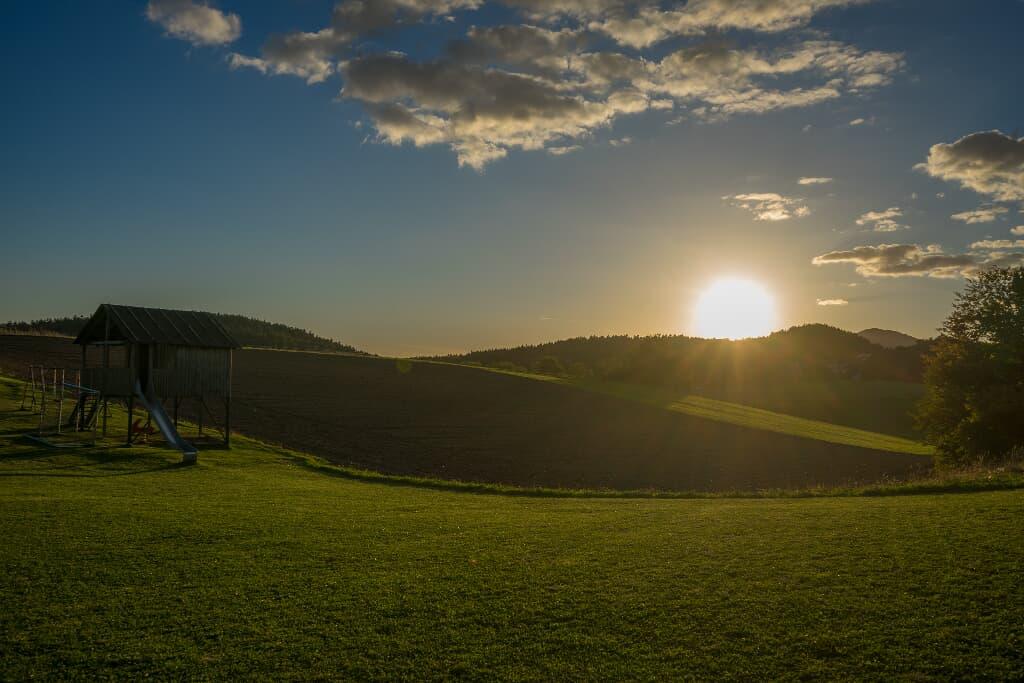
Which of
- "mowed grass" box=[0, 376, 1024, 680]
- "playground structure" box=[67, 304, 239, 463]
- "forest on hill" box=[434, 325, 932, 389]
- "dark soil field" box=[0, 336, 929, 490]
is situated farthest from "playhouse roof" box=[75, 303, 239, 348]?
"forest on hill" box=[434, 325, 932, 389]

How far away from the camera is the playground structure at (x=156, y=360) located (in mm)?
36531

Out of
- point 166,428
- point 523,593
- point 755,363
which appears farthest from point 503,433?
point 755,363

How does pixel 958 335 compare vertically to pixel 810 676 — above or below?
above

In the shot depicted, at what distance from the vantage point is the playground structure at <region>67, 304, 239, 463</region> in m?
36.5

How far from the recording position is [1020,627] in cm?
881

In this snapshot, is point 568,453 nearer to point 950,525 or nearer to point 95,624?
point 950,525

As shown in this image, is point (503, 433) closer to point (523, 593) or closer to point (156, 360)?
point (156, 360)

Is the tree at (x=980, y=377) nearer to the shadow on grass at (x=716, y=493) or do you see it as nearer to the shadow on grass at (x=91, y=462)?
the shadow on grass at (x=716, y=493)

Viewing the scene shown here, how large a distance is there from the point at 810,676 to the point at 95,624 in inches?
393

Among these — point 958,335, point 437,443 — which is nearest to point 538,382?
point 437,443

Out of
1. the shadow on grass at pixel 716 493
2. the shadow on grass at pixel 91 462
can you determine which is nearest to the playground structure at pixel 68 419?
the shadow on grass at pixel 91 462

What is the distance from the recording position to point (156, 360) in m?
37.6

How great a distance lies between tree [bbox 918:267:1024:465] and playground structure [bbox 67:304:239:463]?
38676 mm

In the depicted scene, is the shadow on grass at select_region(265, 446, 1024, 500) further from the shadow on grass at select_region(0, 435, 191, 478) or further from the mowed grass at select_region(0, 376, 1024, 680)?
the shadow on grass at select_region(0, 435, 191, 478)
